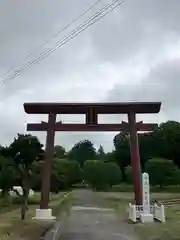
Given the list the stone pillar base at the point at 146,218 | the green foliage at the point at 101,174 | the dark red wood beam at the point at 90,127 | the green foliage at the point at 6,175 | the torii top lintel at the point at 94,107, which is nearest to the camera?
the stone pillar base at the point at 146,218

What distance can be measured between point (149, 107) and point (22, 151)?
606 cm

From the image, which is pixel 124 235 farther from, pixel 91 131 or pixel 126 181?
pixel 126 181

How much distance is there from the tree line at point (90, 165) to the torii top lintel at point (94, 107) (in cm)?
143

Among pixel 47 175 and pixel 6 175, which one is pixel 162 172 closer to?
pixel 6 175

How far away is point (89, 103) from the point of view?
64.6ft

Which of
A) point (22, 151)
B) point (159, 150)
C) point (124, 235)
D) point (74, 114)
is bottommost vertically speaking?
point (124, 235)

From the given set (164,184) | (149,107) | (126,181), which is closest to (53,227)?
(149,107)

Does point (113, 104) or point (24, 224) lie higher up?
point (113, 104)

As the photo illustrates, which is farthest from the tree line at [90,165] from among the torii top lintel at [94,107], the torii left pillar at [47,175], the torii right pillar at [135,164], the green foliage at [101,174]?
the torii right pillar at [135,164]

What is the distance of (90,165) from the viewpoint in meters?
49.3

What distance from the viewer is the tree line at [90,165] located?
1983 cm

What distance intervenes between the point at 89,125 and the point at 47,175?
300 centimetres

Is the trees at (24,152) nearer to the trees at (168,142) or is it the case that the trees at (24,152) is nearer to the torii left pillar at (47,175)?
the torii left pillar at (47,175)

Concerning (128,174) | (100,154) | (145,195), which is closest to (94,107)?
(145,195)
